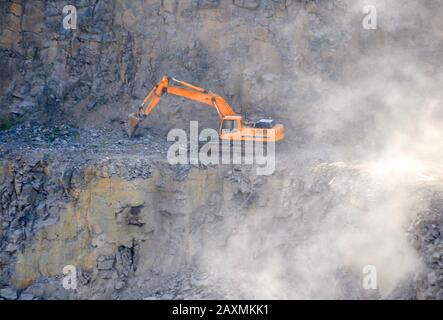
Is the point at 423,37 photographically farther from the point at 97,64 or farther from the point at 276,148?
the point at 97,64

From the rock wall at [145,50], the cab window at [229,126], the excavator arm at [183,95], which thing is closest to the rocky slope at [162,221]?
the cab window at [229,126]

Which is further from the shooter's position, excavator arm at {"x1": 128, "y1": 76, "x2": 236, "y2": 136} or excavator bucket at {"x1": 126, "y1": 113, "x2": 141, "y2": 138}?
excavator bucket at {"x1": 126, "y1": 113, "x2": 141, "y2": 138}

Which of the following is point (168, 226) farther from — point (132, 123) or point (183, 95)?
point (183, 95)

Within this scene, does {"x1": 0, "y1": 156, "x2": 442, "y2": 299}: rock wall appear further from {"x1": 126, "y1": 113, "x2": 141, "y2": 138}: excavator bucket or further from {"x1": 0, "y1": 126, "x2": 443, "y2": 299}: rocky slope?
{"x1": 126, "y1": 113, "x2": 141, "y2": 138}: excavator bucket

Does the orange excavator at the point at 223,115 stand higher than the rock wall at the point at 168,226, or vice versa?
the orange excavator at the point at 223,115

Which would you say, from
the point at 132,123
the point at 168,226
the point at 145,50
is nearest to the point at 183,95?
the point at 132,123

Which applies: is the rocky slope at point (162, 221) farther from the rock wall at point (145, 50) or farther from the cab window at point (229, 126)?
the rock wall at point (145, 50)

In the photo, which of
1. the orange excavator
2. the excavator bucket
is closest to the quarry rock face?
the excavator bucket
